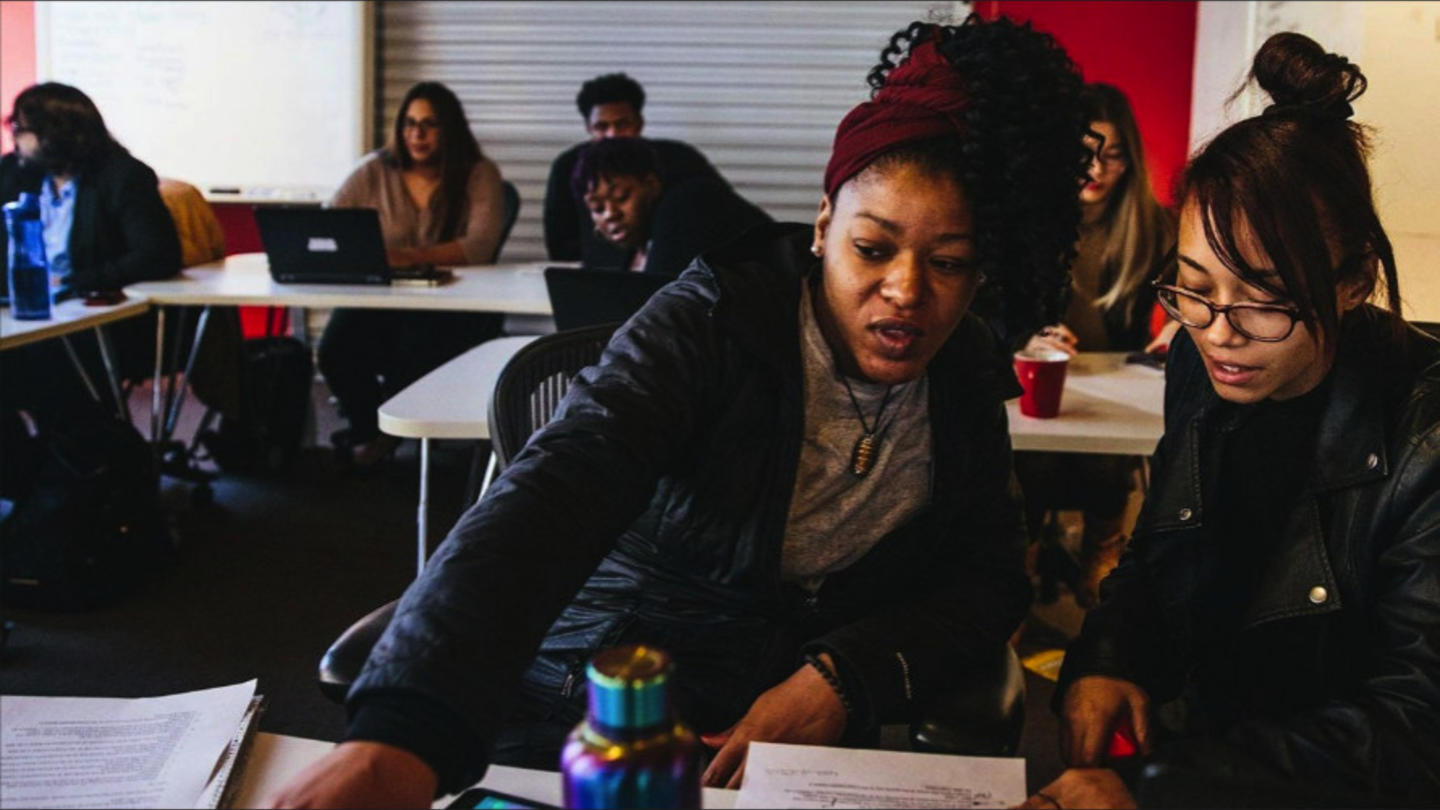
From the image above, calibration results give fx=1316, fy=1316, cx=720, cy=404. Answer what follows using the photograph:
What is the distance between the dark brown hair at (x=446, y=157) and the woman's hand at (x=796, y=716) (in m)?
3.57

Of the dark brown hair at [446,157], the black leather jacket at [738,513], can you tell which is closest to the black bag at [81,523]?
the dark brown hair at [446,157]

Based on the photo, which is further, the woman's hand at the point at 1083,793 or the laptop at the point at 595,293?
the laptop at the point at 595,293

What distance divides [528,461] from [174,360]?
3.36 metres

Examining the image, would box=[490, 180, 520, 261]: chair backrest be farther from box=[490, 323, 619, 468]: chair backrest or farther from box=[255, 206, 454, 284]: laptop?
box=[490, 323, 619, 468]: chair backrest

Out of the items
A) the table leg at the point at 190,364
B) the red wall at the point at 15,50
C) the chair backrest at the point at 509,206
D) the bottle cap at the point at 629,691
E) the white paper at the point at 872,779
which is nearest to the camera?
the bottle cap at the point at 629,691

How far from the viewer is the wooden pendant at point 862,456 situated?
54.8 inches

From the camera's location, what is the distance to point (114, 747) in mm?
1008

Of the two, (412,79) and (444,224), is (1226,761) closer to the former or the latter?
(444,224)

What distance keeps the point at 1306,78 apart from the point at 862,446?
0.55 metres

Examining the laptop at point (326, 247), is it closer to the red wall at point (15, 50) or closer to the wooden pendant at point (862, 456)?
the wooden pendant at point (862, 456)

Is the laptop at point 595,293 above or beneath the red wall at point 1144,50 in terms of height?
beneath

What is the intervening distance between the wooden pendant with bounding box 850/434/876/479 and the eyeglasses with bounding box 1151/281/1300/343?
0.34m

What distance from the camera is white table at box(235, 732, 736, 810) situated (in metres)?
0.98

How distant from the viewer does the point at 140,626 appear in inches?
125
